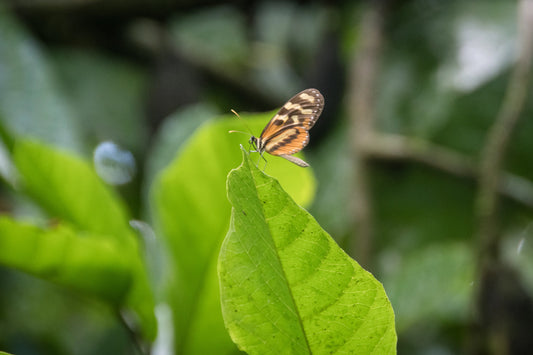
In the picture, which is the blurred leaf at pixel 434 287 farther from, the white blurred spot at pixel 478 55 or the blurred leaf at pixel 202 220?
the white blurred spot at pixel 478 55

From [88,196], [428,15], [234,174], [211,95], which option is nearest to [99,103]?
[211,95]

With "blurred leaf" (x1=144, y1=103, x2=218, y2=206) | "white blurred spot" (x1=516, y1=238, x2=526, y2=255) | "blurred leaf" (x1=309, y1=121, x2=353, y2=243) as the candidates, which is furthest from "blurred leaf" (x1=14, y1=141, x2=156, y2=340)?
"white blurred spot" (x1=516, y1=238, x2=526, y2=255)

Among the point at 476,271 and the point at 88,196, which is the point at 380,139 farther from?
the point at 88,196

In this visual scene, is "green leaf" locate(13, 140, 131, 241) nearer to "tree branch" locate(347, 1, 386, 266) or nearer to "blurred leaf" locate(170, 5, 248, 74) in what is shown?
"tree branch" locate(347, 1, 386, 266)

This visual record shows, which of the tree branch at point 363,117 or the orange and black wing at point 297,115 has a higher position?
the orange and black wing at point 297,115

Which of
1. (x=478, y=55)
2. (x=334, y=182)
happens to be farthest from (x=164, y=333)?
(x=478, y=55)

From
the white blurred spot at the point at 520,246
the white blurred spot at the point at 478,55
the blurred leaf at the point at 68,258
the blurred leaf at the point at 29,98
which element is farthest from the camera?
the white blurred spot at the point at 478,55

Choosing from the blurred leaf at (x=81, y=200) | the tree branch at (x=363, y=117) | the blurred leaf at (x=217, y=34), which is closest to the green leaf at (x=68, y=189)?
the blurred leaf at (x=81, y=200)
